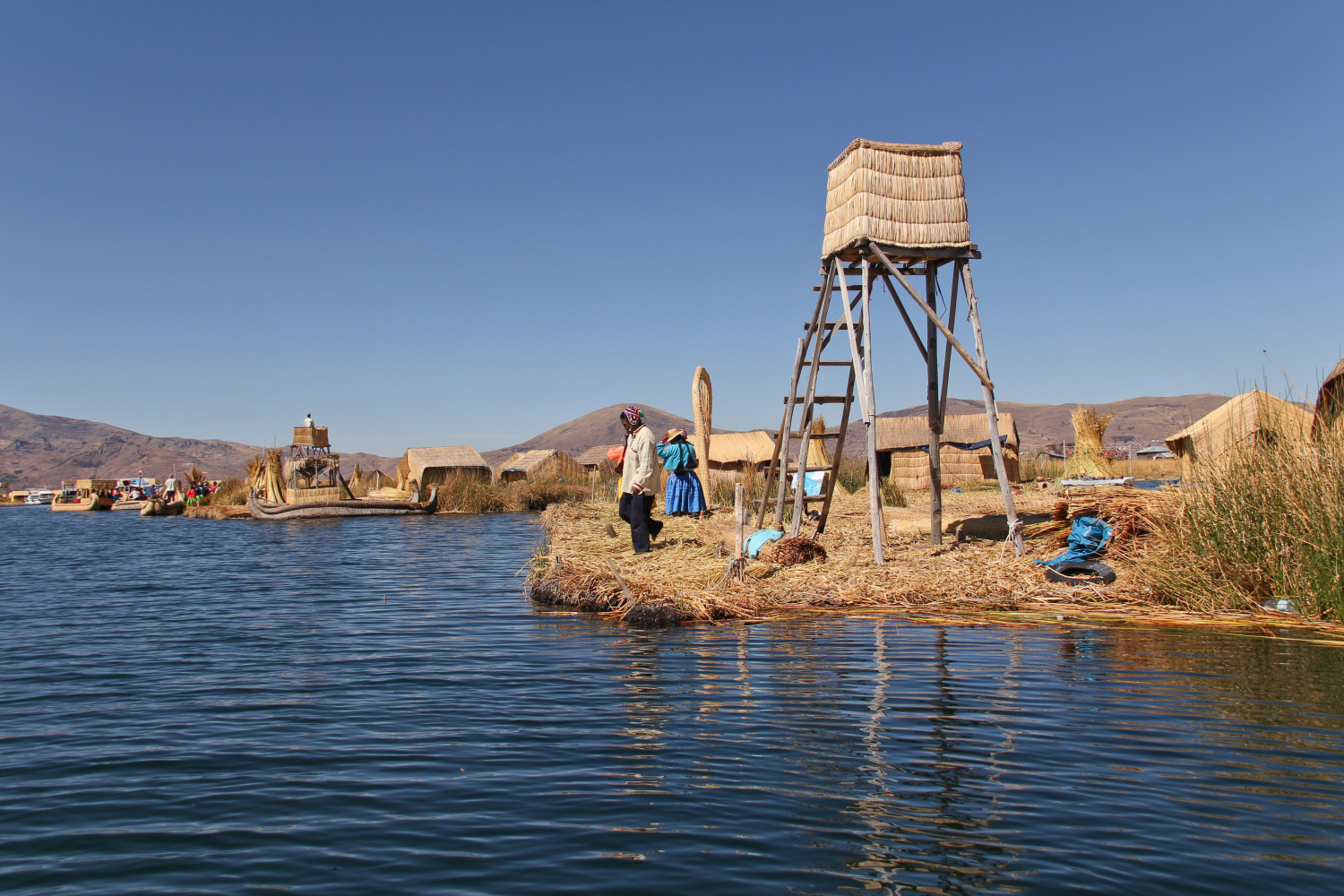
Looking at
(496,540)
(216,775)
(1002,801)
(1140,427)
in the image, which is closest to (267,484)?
(496,540)

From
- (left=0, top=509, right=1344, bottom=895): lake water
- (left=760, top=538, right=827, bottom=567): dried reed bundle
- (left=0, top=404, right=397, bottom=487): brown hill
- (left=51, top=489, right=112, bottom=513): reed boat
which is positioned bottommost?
(left=0, top=509, right=1344, bottom=895): lake water

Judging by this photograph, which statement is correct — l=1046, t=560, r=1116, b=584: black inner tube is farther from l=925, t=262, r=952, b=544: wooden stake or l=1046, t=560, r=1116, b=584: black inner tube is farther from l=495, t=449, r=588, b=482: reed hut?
l=495, t=449, r=588, b=482: reed hut

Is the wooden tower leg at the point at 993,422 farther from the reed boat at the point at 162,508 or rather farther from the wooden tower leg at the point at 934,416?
the reed boat at the point at 162,508

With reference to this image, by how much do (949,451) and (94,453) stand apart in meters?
165

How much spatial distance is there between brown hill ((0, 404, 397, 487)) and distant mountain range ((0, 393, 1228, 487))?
0.49ft

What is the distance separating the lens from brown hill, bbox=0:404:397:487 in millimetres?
138500

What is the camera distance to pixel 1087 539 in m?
9.02

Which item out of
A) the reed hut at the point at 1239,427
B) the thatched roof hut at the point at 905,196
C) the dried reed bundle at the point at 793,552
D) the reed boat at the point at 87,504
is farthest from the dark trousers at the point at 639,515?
the reed boat at the point at 87,504

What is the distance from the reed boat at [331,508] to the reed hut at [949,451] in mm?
17513

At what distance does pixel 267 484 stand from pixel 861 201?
3120 cm

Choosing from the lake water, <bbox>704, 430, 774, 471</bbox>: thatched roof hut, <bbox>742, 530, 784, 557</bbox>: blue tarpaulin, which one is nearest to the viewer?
the lake water

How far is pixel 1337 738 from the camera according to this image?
4.29 meters

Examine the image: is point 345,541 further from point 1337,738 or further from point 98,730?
point 1337,738

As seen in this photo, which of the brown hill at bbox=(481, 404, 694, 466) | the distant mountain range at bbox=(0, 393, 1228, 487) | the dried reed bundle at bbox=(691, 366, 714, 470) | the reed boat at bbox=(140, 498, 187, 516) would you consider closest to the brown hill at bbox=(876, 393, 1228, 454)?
the distant mountain range at bbox=(0, 393, 1228, 487)
